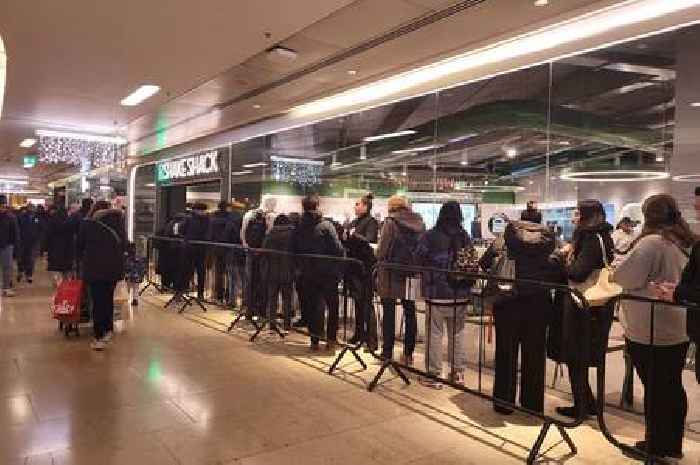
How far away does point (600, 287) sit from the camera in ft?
12.6

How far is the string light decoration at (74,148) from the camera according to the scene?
11.6 m

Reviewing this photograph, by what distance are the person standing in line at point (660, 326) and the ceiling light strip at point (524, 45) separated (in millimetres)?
1952

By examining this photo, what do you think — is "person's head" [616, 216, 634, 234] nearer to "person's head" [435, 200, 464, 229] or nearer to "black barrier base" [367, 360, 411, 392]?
"person's head" [435, 200, 464, 229]

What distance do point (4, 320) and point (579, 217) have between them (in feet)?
22.8

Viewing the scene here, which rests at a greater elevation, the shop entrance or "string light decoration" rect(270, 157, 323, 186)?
"string light decoration" rect(270, 157, 323, 186)

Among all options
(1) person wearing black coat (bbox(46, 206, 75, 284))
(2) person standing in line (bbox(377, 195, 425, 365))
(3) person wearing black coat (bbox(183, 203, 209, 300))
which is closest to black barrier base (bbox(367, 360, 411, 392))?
(2) person standing in line (bbox(377, 195, 425, 365))

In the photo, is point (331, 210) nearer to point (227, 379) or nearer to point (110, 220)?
point (110, 220)

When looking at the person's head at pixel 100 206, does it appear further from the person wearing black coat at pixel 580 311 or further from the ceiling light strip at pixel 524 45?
the person wearing black coat at pixel 580 311

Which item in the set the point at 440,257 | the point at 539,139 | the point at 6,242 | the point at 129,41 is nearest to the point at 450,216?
the point at 440,257

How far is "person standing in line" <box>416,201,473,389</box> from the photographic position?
15.5ft

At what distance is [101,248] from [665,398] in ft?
16.7

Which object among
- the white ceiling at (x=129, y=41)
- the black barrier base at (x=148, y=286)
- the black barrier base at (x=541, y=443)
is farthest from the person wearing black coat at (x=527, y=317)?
the black barrier base at (x=148, y=286)

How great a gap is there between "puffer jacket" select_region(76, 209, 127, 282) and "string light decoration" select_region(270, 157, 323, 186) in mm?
4430

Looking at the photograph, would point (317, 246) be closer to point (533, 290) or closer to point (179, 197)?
point (533, 290)
